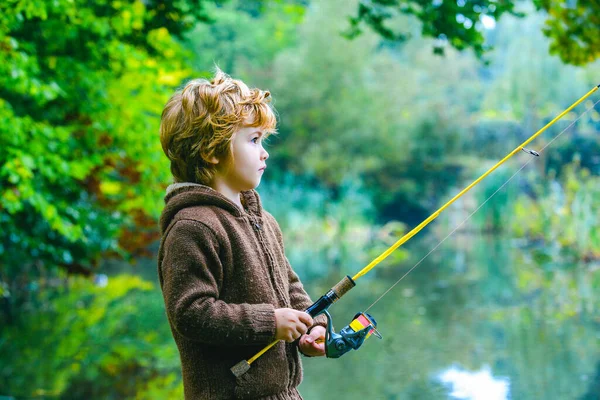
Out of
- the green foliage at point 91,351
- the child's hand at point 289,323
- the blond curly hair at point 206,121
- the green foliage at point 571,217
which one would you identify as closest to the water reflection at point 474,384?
the green foliage at point 91,351

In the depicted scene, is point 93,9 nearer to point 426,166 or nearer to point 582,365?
point 582,365

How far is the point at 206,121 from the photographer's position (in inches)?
66.1

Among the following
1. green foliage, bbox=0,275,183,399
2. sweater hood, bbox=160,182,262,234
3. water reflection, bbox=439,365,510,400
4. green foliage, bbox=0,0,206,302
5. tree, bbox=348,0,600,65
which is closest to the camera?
sweater hood, bbox=160,182,262,234

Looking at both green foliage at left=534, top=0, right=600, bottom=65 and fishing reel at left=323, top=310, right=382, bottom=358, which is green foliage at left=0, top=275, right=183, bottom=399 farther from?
green foliage at left=534, top=0, right=600, bottom=65

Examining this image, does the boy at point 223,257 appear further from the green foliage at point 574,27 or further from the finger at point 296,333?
the green foliage at point 574,27

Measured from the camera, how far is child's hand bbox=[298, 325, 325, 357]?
71.1 inches

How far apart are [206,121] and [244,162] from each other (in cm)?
13

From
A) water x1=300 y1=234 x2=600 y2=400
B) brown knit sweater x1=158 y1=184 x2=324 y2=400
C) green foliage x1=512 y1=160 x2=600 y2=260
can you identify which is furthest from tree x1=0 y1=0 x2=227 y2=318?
green foliage x1=512 y1=160 x2=600 y2=260

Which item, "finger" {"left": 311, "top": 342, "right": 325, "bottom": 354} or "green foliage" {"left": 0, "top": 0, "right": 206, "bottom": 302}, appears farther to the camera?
"green foliage" {"left": 0, "top": 0, "right": 206, "bottom": 302}

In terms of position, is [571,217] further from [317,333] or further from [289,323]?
[289,323]

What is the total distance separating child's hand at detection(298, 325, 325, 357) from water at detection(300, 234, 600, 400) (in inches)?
113

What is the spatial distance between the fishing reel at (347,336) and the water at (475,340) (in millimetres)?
2915

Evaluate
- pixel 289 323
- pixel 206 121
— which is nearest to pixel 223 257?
pixel 289 323

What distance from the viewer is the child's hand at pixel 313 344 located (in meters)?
1.81
